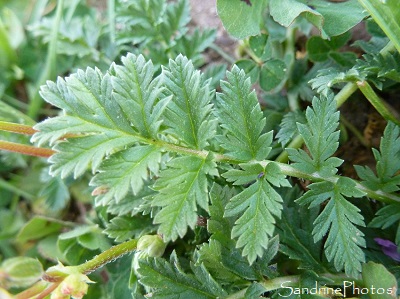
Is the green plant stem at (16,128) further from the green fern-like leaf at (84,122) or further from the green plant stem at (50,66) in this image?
the green plant stem at (50,66)

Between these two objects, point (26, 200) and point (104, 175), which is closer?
point (104, 175)

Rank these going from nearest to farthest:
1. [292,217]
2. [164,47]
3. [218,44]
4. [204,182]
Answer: [204,182]
[292,217]
[164,47]
[218,44]

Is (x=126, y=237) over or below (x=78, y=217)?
over

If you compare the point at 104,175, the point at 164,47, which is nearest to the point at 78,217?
the point at 164,47

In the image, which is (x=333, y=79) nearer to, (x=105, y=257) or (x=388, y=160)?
(x=388, y=160)

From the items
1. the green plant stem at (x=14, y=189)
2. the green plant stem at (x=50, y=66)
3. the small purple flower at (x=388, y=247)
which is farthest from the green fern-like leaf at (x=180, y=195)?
the green plant stem at (x=14, y=189)

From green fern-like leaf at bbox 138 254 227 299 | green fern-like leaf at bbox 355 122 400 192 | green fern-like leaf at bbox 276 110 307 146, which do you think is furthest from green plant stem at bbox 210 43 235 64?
green fern-like leaf at bbox 138 254 227 299

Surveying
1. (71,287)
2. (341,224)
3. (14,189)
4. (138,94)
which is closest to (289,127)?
(341,224)

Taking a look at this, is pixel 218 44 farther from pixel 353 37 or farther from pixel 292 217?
pixel 292 217
